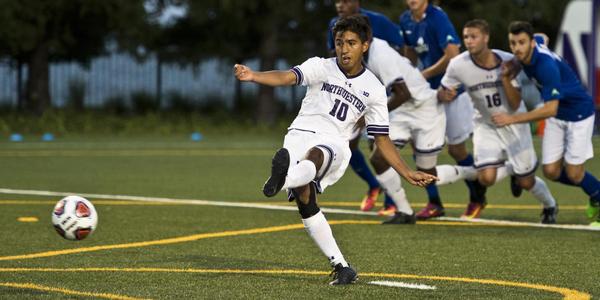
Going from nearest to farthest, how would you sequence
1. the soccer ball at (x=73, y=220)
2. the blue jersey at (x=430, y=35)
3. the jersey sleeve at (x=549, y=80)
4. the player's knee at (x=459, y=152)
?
1. the soccer ball at (x=73, y=220)
2. the jersey sleeve at (x=549, y=80)
3. the blue jersey at (x=430, y=35)
4. the player's knee at (x=459, y=152)

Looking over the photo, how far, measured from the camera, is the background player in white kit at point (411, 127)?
11.5 meters

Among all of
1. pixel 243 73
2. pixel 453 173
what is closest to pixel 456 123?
pixel 453 173

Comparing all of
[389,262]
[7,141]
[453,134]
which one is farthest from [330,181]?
[7,141]

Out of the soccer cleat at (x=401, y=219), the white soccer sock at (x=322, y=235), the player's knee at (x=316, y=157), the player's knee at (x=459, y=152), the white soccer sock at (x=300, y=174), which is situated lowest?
the soccer cleat at (x=401, y=219)

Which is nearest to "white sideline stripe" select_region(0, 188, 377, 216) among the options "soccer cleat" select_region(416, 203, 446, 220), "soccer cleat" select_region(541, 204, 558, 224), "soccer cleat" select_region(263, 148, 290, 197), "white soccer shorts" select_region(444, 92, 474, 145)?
"soccer cleat" select_region(416, 203, 446, 220)

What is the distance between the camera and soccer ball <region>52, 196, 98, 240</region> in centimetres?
848

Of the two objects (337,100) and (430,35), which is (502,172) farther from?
(337,100)

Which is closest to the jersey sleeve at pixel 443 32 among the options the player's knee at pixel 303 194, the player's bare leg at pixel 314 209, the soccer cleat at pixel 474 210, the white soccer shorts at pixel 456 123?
the white soccer shorts at pixel 456 123

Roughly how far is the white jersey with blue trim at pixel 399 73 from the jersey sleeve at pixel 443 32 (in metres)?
0.55

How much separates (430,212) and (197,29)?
22.9 m

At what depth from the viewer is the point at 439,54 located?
12438mm

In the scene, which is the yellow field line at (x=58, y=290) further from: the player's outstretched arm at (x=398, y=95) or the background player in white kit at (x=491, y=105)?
the background player in white kit at (x=491, y=105)

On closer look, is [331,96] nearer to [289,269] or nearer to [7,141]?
[289,269]

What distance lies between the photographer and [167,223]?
11.4 meters
